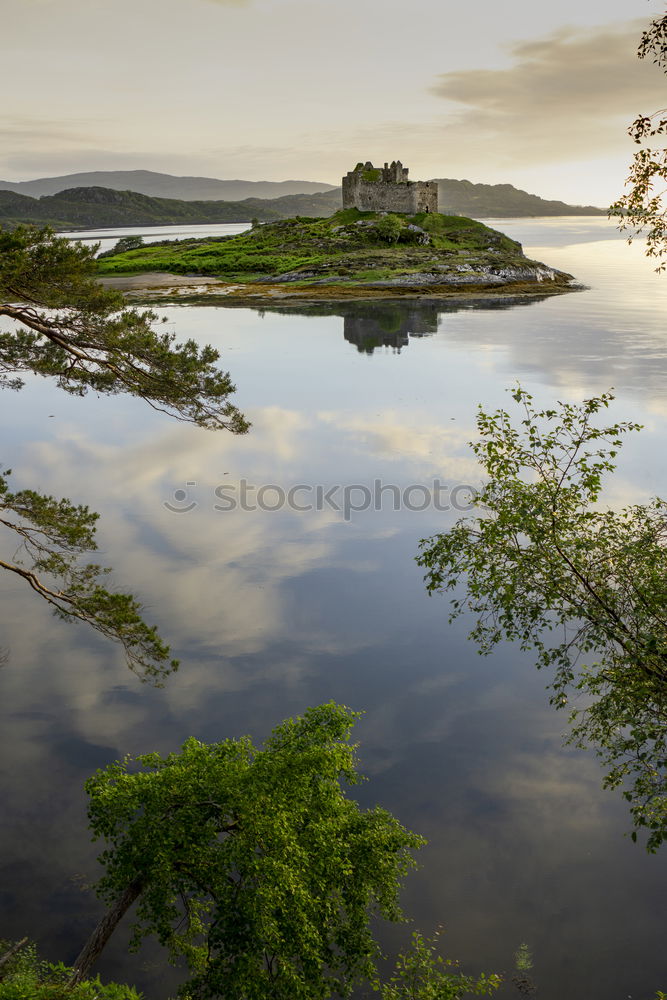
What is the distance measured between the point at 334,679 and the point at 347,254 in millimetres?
127409

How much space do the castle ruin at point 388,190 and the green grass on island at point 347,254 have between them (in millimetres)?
3744

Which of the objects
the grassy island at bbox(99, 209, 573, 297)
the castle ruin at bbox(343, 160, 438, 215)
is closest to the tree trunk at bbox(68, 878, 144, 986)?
the grassy island at bbox(99, 209, 573, 297)

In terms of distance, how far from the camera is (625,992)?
602 inches

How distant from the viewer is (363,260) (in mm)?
137375

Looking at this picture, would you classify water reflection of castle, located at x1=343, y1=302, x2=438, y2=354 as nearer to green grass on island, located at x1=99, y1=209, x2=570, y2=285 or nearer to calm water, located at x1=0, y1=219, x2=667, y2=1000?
green grass on island, located at x1=99, y1=209, x2=570, y2=285

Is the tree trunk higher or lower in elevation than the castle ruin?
lower

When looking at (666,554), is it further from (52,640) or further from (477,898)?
(52,640)

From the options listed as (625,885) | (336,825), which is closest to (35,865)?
(336,825)

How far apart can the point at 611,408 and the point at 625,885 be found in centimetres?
4818

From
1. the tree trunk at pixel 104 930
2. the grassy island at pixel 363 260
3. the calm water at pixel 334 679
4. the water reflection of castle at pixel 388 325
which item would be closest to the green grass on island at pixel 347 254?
the grassy island at pixel 363 260

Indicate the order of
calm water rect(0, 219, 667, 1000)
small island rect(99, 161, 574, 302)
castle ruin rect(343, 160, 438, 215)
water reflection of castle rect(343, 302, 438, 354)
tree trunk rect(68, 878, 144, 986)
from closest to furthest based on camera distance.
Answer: tree trunk rect(68, 878, 144, 986)
calm water rect(0, 219, 667, 1000)
water reflection of castle rect(343, 302, 438, 354)
small island rect(99, 161, 574, 302)
castle ruin rect(343, 160, 438, 215)

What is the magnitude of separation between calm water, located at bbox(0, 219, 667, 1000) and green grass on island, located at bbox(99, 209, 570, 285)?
239 feet

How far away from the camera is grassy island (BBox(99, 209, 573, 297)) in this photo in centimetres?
12731

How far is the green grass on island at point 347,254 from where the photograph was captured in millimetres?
132125
